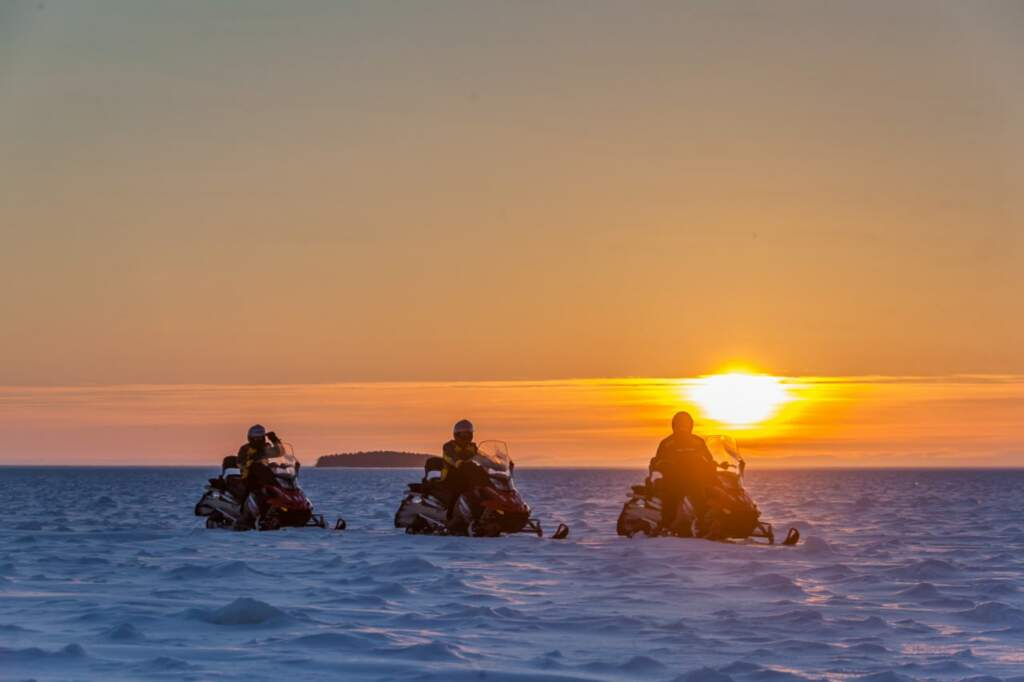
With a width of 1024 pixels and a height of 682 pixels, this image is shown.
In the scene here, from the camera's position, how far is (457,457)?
Result: 2997cm

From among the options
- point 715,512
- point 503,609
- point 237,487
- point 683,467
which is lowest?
point 503,609

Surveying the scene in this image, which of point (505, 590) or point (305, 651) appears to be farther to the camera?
point (505, 590)

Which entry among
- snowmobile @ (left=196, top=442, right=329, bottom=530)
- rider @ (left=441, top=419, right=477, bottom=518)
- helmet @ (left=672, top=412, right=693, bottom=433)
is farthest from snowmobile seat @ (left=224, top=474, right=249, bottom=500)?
helmet @ (left=672, top=412, right=693, bottom=433)

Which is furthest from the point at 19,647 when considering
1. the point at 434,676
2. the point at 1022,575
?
the point at 1022,575

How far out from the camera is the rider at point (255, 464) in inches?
1270

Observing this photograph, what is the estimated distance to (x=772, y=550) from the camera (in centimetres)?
2652

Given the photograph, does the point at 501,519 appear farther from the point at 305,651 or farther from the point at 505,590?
the point at 305,651

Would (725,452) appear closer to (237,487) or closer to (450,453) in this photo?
(450,453)

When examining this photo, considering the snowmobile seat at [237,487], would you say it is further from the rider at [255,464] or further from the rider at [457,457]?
the rider at [457,457]

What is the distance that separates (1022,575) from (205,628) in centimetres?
1355

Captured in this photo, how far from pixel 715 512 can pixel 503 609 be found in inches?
453

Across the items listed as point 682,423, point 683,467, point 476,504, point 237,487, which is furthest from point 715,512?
point 237,487

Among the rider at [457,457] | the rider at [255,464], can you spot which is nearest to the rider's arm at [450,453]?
the rider at [457,457]

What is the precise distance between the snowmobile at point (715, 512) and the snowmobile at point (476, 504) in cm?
171
